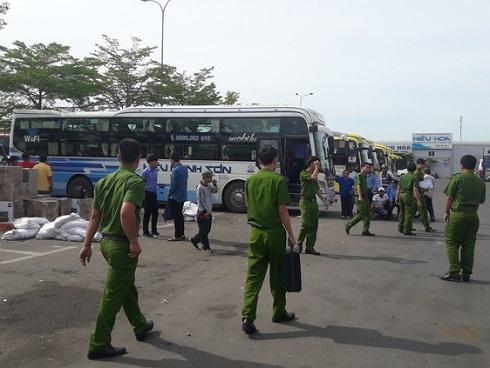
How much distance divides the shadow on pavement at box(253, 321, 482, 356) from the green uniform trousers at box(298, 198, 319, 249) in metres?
4.17

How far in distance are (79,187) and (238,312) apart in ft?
47.0

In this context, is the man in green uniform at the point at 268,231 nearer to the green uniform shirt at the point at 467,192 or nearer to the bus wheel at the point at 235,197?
the green uniform shirt at the point at 467,192

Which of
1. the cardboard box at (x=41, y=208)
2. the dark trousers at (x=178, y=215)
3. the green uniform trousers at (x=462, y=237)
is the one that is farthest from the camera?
the cardboard box at (x=41, y=208)

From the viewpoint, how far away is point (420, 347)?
16.4 ft

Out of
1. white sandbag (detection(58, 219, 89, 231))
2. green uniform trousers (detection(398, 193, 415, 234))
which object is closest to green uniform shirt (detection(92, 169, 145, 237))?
white sandbag (detection(58, 219, 89, 231))

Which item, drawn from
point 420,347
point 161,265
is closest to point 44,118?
point 161,265

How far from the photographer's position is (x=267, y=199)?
214 inches

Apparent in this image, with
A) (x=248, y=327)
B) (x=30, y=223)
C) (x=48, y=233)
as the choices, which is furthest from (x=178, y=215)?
(x=248, y=327)

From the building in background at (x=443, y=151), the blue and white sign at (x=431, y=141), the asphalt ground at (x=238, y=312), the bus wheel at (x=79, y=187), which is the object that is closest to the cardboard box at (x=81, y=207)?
the asphalt ground at (x=238, y=312)

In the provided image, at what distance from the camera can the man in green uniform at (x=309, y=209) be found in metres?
9.75

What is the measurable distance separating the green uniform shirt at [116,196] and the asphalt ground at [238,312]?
1.18m

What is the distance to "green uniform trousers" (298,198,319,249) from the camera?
32.0 ft

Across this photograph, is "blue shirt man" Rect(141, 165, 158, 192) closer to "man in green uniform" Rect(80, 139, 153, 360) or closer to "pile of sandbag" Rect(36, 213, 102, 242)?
"pile of sandbag" Rect(36, 213, 102, 242)

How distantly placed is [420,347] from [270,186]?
2.11 meters
